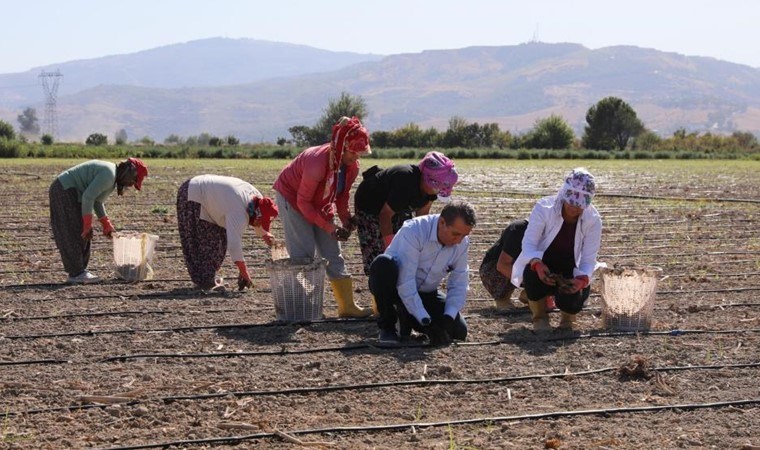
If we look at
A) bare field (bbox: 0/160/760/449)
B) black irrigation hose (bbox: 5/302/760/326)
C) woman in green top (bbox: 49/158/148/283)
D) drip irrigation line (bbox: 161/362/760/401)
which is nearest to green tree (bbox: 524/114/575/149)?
bare field (bbox: 0/160/760/449)

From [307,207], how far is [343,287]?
0.71 m

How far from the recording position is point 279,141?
56.4 meters

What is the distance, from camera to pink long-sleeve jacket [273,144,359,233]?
21.7ft

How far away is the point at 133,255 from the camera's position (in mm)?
8570

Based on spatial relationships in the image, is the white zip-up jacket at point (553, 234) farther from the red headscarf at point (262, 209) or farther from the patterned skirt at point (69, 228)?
the patterned skirt at point (69, 228)

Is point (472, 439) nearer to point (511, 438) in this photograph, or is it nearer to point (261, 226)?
point (511, 438)

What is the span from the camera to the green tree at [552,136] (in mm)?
61094

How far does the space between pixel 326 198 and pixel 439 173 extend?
0.81 meters

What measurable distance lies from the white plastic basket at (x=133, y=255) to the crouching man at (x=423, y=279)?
→ 3070 millimetres

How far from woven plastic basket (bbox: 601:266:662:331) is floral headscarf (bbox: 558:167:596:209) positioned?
0.65m

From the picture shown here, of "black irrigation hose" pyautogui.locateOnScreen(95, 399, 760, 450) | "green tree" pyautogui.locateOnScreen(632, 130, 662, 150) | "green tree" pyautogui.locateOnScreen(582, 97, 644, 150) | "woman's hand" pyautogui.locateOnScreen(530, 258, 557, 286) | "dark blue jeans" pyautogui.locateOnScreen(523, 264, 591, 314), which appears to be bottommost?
"black irrigation hose" pyautogui.locateOnScreen(95, 399, 760, 450)

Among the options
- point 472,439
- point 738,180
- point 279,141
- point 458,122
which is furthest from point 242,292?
point 458,122

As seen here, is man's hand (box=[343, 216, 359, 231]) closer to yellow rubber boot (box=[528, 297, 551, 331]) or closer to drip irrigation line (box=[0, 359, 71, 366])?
yellow rubber boot (box=[528, 297, 551, 331])

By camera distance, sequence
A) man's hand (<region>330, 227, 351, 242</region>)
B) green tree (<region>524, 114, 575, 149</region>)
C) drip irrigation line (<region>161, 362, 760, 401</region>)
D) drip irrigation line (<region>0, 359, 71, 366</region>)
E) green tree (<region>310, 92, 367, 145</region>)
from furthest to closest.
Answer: green tree (<region>310, 92, 367, 145</region>)
green tree (<region>524, 114, 575, 149</region>)
man's hand (<region>330, 227, 351, 242</region>)
drip irrigation line (<region>0, 359, 71, 366</region>)
drip irrigation line (<region>161, 362, 760, 401</region>)
